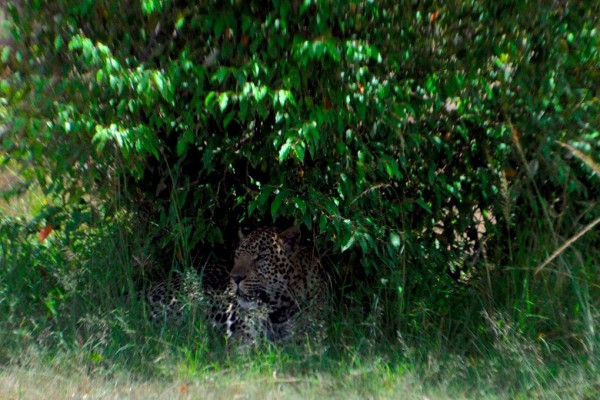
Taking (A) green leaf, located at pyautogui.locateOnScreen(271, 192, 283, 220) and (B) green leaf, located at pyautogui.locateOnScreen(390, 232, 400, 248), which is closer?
(A) green leaf, located at pyautogui.locateOnScreen(271, 192, 283, 220)

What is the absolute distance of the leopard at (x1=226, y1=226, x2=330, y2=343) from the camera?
6.23 m

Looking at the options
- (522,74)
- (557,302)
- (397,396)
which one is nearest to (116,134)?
(397,396)

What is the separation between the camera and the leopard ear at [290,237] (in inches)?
259

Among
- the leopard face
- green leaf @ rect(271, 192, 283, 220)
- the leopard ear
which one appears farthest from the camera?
the leopard ear

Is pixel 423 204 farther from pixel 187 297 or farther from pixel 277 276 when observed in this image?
pixel 187 297

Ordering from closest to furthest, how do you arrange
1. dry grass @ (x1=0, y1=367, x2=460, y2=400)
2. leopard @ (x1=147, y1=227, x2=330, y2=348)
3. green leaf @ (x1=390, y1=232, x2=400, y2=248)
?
dry grass @ (x1=0, y1=367, x2=460, y2=400)
green leaf @ (x1=390, y1=232, x2=400, y2=248)
leopard @ (x1=147, y1=227, x2=330, y2=348)

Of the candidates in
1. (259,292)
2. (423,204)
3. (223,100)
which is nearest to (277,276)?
(259,292)

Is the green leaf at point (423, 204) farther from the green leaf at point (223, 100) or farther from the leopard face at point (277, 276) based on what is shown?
the green leaf at point (223, 100)

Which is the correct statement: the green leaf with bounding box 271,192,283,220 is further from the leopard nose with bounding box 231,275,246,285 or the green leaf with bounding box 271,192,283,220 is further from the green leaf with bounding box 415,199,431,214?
the green leaf with bounding box 415,199,431,214

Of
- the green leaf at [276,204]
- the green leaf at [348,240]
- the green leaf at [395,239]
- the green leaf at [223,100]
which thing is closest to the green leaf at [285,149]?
the green leaf at [223,100]

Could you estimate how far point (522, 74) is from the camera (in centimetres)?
574

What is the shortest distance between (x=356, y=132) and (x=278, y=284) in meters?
1.41

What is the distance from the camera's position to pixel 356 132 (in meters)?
5.86

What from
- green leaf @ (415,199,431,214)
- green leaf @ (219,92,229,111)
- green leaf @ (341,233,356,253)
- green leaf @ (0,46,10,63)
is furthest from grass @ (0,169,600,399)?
green leaf @ (219,92,229,111)
